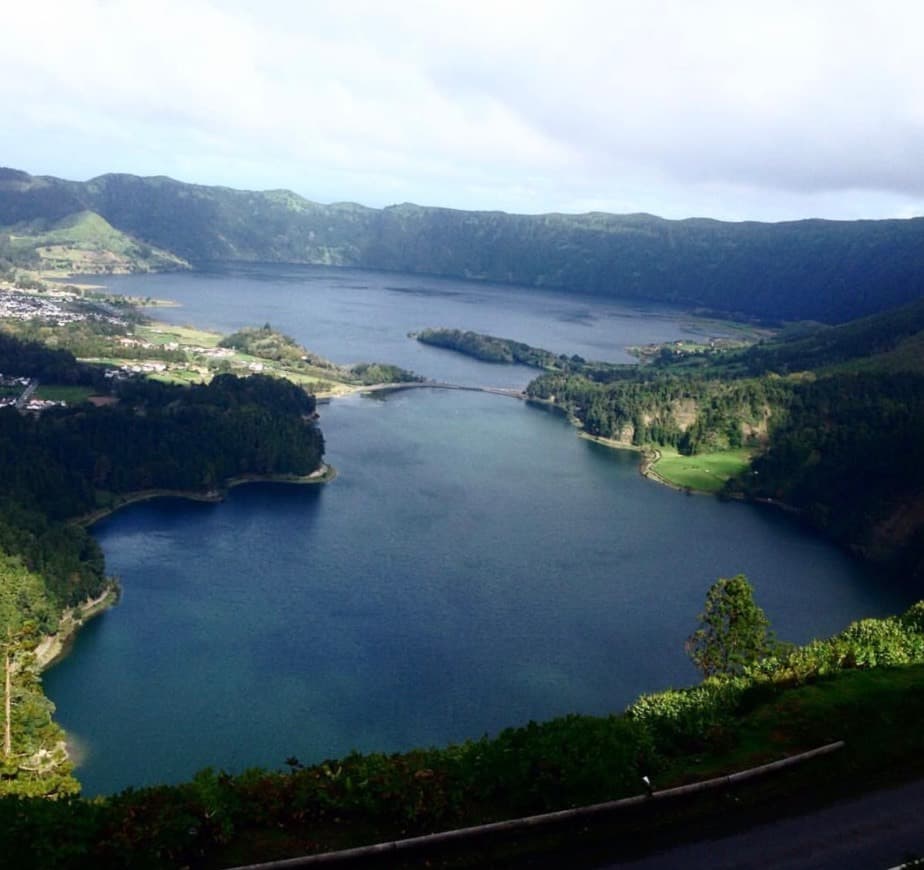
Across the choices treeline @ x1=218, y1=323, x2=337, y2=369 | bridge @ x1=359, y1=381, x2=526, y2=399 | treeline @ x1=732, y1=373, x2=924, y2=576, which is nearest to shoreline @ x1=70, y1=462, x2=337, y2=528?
bridge @ x1=359, y1=381, x2=526, y2=399

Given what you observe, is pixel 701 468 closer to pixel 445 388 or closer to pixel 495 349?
pixel 445 388

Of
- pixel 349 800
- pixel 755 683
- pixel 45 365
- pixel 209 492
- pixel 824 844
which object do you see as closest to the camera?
pixel 824 844

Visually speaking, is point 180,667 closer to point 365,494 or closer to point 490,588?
point 490,588

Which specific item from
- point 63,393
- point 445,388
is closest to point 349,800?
point 63,393

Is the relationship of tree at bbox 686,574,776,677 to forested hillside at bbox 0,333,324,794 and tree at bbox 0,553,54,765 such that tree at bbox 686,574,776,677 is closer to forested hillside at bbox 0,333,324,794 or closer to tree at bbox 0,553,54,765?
forested hillside at bbox 0,333,324,794

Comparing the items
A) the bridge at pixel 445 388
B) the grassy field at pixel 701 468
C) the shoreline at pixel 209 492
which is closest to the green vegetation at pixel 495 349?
the bridge at pixel 445 388

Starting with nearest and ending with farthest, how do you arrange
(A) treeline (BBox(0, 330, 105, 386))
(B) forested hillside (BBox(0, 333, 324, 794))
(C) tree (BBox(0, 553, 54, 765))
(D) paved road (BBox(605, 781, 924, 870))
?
(D) paved road (BBox(605, 781, 924, 870)) < (C) tree (BBox(0, 553, 54, 765)) < (B) forested hillside (BBox(0, 333, 324, 794)) < (A) treeline (BBox(0, 330, 105, 386))
